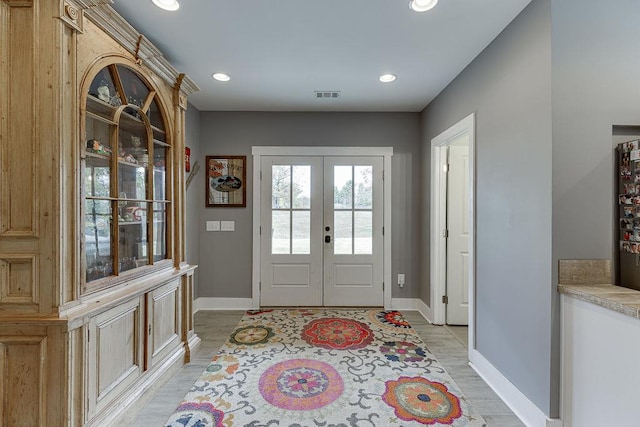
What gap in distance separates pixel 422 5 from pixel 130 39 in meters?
1.79

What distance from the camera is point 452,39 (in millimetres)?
2217

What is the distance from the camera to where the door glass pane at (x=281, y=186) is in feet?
12.9

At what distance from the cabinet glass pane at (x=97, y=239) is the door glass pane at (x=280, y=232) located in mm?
2184

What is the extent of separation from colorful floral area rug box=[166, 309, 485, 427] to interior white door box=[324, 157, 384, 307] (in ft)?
2.15

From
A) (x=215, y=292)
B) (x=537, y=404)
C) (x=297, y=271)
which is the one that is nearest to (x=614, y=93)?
(x=537, y=404)

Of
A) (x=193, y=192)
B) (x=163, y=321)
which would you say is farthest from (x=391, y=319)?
(x=193, y=192)

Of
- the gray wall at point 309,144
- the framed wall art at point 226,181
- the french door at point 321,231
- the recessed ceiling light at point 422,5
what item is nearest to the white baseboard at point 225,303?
the gray wall at point 309,144

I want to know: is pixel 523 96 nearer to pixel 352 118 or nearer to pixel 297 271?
pixel 352 118

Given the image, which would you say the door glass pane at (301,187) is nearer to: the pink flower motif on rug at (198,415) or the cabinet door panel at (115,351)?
the cabinet door panel at (115,351)

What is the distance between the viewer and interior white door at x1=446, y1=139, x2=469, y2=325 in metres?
3.36

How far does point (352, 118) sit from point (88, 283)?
10.6 feet

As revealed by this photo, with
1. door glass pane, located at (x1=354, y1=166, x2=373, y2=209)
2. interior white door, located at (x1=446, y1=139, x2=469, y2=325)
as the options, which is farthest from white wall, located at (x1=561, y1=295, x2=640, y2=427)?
door glass pane, located at (x1=354, y1=166, x2=373, y2=209)

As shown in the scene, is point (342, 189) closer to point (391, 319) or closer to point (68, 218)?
point (391, 319)

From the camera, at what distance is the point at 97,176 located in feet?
5.81
